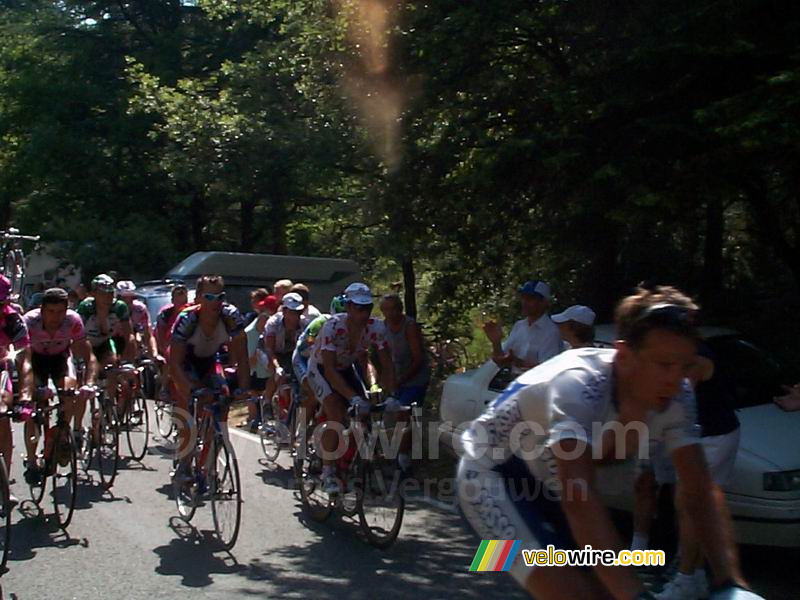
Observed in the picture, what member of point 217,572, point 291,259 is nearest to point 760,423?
point 217,572

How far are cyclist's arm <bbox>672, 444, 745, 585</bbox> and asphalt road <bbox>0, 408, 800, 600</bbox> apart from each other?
330 cm

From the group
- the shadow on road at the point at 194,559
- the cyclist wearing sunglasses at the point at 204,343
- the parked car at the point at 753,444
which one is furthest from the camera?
the cyclist wearing sunglasses at the point at 204,343

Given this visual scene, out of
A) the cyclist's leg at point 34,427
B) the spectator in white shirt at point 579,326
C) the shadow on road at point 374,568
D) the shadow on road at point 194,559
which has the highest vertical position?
the spectator in white shirt at point 579,326

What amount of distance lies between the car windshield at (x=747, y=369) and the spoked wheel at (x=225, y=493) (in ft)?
12.1

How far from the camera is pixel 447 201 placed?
1223 centimetres

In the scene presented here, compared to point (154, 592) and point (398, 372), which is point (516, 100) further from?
point (154, 592)

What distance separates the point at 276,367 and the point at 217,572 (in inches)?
147

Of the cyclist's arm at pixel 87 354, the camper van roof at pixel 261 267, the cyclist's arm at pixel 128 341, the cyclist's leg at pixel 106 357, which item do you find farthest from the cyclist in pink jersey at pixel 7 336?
the camper van roof at pixel 261 267

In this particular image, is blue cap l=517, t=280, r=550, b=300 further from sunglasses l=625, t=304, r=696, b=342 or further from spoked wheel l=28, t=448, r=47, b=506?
sunglasses l=625, t=304, r=696, b=342

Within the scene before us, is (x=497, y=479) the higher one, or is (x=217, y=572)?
(x=497, y=479)

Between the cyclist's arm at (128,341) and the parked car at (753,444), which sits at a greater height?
the cyclist's arm at (128,341)

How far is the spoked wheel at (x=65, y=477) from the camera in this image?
823 cm

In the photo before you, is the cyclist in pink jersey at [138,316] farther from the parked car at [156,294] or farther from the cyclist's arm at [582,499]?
the cyclist's arm at [582,499]

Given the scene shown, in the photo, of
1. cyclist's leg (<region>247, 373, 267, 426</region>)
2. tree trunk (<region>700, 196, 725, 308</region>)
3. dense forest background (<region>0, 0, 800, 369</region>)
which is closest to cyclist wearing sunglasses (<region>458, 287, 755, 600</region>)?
dense forest background (<region>0, 0, 800, 369</region>)
